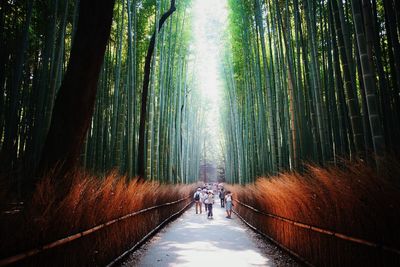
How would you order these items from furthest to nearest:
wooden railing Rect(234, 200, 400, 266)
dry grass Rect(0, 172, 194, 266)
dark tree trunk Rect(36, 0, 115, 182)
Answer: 1. dark tree trunk Rect(36, 0, 115, 182)
2. wooden railing Rect(234, 200, 400, 266)
3. dry grass Rect(0, 172, 194, 266)

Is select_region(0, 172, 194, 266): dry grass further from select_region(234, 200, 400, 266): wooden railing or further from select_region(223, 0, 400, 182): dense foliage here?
select_region(223, 0, 400, 182): dense foliage

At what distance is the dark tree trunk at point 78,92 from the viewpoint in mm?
3006

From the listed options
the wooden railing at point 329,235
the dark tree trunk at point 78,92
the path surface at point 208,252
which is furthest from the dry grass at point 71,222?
the wooden railing at point 329,235

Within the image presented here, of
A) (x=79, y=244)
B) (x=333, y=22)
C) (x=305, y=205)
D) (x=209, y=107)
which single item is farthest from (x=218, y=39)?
(x=209, y=107)

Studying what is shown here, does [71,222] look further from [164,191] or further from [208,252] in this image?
[164,191]

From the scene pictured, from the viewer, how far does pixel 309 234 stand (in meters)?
3.70

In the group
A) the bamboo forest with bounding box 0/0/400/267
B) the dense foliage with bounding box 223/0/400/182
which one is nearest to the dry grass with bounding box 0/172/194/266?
the bamboo forest with bounding box 0/0/400/267

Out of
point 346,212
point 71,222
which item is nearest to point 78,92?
point 71,222

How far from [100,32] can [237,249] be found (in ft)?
12.5

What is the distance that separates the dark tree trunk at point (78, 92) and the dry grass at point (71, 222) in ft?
0.83

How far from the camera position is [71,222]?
2.66 meters

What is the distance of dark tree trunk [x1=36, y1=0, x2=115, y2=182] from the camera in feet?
9.86

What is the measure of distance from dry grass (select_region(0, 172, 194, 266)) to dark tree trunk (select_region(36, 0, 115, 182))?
0.25 metres

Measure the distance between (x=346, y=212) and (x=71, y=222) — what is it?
2247mm
